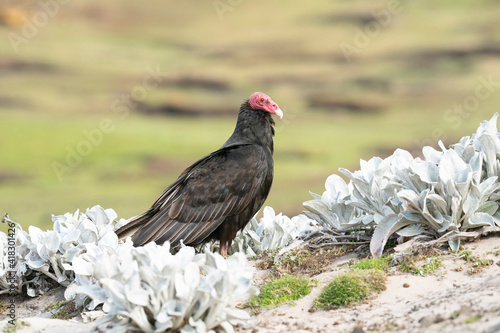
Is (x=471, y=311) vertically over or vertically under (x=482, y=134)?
under

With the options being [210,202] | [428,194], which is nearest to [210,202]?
[210,202]

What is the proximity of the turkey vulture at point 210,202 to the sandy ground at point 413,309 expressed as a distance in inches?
47.1

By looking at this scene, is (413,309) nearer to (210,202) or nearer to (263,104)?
(210,202)

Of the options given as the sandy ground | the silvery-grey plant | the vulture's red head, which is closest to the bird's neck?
the vulture's red head

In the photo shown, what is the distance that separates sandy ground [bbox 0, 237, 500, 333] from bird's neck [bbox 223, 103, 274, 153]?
1.73 m

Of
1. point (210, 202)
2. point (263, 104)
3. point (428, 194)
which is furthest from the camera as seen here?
point (263, 104)

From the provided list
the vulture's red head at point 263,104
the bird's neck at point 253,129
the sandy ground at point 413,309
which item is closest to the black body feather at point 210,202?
the bird's neck at point 253,129

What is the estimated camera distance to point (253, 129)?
5508mm

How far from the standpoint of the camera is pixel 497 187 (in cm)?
412

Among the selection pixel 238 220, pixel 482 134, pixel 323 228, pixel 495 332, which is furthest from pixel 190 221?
pixel 495 332

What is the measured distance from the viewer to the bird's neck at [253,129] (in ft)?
17.9

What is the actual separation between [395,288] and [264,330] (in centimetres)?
91

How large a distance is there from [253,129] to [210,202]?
0.89 meters

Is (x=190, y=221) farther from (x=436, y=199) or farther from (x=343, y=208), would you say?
(x=436, y=199)
